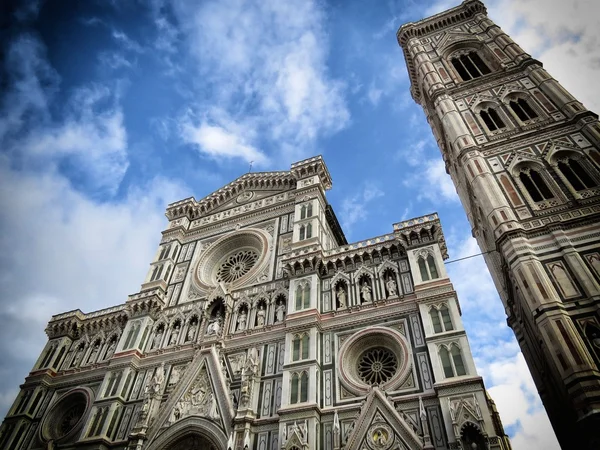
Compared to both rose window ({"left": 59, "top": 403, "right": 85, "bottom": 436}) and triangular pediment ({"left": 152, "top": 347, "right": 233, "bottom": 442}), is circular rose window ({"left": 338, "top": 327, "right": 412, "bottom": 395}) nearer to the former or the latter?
triangular pediment ({"left": 152, "top": 347, "right": 233, "bottom": 442})

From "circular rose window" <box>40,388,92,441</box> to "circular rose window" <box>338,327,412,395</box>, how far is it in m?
12.8

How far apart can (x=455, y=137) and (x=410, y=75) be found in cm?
1445

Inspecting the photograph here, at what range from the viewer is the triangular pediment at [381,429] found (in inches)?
528

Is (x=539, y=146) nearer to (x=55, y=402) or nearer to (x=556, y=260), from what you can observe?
(x=556, y=260)

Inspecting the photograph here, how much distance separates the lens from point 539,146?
19.9 m

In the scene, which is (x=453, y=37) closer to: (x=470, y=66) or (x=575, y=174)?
(x=470, y=66)

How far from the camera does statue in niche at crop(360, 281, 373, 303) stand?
60.0ft

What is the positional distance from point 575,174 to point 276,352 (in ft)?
48.3

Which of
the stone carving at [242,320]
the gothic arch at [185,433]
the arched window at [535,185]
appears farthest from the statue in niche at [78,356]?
the arched window at [535,185]

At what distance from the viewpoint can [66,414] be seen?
21062 millimetres

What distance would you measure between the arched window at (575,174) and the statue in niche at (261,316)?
47.6 ft

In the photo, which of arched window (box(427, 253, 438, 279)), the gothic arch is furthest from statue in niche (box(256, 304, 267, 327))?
arched window (box(427, 253, 438, 279))

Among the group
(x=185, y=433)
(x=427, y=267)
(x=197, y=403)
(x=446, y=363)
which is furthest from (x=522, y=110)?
(x=185, y=433)

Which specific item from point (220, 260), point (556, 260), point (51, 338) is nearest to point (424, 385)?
point (556, 260)
